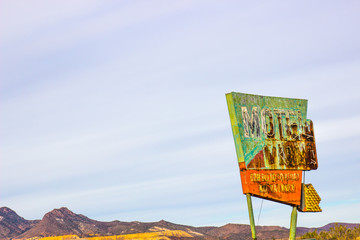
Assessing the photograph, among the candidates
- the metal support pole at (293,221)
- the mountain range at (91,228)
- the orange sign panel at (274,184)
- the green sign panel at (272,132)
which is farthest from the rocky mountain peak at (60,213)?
the orange sign panel at (274,184)

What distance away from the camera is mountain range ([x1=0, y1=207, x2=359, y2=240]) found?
4329 inches

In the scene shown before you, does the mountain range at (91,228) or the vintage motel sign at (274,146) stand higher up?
the mountain range at (91,228)

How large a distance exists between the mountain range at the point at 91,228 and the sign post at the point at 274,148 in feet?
234

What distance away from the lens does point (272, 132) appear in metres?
23.9

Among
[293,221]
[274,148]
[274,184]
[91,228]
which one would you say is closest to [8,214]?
[91,228]

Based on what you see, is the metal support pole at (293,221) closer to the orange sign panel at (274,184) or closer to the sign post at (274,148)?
the sign post at (274,148)

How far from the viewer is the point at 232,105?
73.0 ft

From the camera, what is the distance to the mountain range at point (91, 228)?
109956mm

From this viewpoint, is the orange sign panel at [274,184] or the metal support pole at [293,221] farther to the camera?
the metal support pole at [293,221]

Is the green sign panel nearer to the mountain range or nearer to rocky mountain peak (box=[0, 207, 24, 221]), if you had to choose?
the mountain range

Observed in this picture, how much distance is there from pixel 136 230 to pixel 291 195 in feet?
304

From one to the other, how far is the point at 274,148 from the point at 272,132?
69 cm

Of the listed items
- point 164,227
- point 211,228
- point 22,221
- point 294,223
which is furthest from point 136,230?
→ point 294,223

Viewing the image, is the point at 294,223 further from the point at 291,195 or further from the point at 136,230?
the point at 136,230
